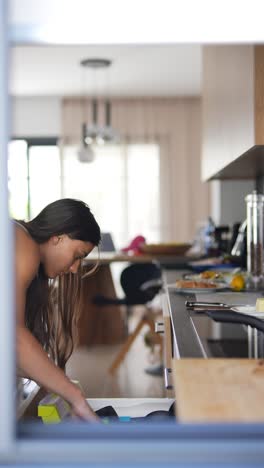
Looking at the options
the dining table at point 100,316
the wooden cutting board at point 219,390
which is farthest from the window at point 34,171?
the wooden cutting board at point 219,390

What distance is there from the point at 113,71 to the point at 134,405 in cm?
638

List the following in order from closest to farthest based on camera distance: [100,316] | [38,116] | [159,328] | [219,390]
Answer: [219,390] < [159,328] < [100,316] < [38,116]

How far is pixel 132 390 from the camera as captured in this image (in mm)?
4895

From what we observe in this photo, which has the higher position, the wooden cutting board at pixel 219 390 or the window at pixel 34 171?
the window at pixel 34 171

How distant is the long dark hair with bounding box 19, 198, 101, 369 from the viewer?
2.25m

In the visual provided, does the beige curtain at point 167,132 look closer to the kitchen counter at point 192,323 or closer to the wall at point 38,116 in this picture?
the wall at point 38,116

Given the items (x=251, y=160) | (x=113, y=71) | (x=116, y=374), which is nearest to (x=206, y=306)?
(x=251, y=160)

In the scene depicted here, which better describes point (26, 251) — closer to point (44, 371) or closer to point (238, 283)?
point (44, 371)

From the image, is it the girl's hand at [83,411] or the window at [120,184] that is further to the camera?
the window at [120,184]

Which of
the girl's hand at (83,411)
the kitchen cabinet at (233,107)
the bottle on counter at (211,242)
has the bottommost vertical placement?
→ the girl's hand at (83,411)

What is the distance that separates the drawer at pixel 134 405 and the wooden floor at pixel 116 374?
2.57 m

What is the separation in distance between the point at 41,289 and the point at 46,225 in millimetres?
225

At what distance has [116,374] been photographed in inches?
214

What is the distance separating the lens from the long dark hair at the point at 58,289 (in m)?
2.25
